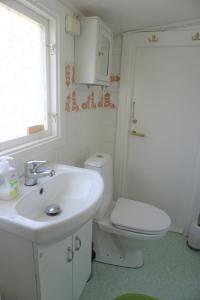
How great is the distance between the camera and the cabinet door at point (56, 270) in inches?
34.9

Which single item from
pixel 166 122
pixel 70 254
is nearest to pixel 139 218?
pixel 70 254

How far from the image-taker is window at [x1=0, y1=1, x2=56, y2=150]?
1054 millimetres

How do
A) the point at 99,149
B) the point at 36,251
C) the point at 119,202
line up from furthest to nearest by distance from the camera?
1. the point at 99,149
2. the point at 119,202
3. the point at 36,251

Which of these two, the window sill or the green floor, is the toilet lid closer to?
the green floor

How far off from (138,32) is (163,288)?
2.06 m

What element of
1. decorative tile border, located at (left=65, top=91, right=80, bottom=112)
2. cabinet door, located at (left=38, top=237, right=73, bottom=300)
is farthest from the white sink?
decorative tile border, located at (left=65, top=91, right=80, bottom=112)

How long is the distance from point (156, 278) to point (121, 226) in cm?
52

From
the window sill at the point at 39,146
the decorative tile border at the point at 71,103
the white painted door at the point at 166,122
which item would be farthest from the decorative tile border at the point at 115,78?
the window sill at the point at 39,146

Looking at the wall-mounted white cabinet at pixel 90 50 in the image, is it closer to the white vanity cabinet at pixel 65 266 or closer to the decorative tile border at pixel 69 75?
the decorative tile border at pixel 69 75

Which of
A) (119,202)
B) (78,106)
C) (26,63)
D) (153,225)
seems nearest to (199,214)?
(153,225)

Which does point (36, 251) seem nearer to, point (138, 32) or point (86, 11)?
point (86, 11)

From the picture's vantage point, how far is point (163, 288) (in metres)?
1.52

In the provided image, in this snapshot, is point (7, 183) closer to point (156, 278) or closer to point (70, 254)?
point (70, 254)

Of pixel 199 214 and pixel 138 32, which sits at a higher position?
pixel 138 32
